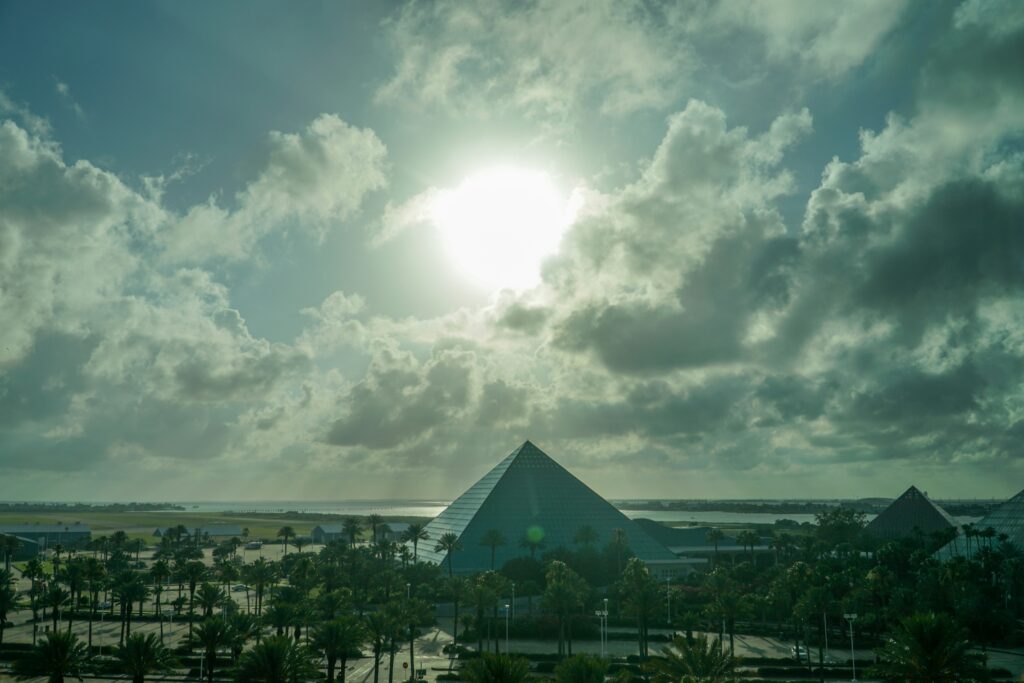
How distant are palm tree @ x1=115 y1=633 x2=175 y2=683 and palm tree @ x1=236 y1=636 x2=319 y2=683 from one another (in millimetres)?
5617

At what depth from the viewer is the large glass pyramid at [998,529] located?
108812 millimetres

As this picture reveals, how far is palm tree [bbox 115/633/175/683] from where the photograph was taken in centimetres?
4069

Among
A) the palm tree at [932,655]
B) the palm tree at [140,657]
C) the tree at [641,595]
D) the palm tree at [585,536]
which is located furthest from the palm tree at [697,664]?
the palm tree at [585,536]

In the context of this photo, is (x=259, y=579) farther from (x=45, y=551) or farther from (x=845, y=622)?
(x=45, y=551)

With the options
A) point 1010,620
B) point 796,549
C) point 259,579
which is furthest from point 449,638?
point 796,549

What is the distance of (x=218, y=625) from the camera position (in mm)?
45531

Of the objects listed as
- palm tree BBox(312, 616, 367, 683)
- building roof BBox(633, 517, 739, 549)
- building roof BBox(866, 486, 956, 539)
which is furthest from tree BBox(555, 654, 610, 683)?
building roof BBox(866, 486, 956, 539)

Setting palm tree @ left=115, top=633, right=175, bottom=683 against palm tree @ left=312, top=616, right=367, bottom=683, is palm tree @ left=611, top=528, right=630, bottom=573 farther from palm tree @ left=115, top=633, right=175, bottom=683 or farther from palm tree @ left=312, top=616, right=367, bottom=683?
palm tree @ left=115, top=633, right=175, bottom=683

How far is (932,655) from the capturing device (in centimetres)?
3478

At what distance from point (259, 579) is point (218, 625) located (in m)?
33.5

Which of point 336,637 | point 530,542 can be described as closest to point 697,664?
point 336,637

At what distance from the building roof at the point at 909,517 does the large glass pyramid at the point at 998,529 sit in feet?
99.7

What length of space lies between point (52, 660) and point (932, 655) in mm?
45332

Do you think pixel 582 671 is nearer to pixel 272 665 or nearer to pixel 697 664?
pixel 697 664
